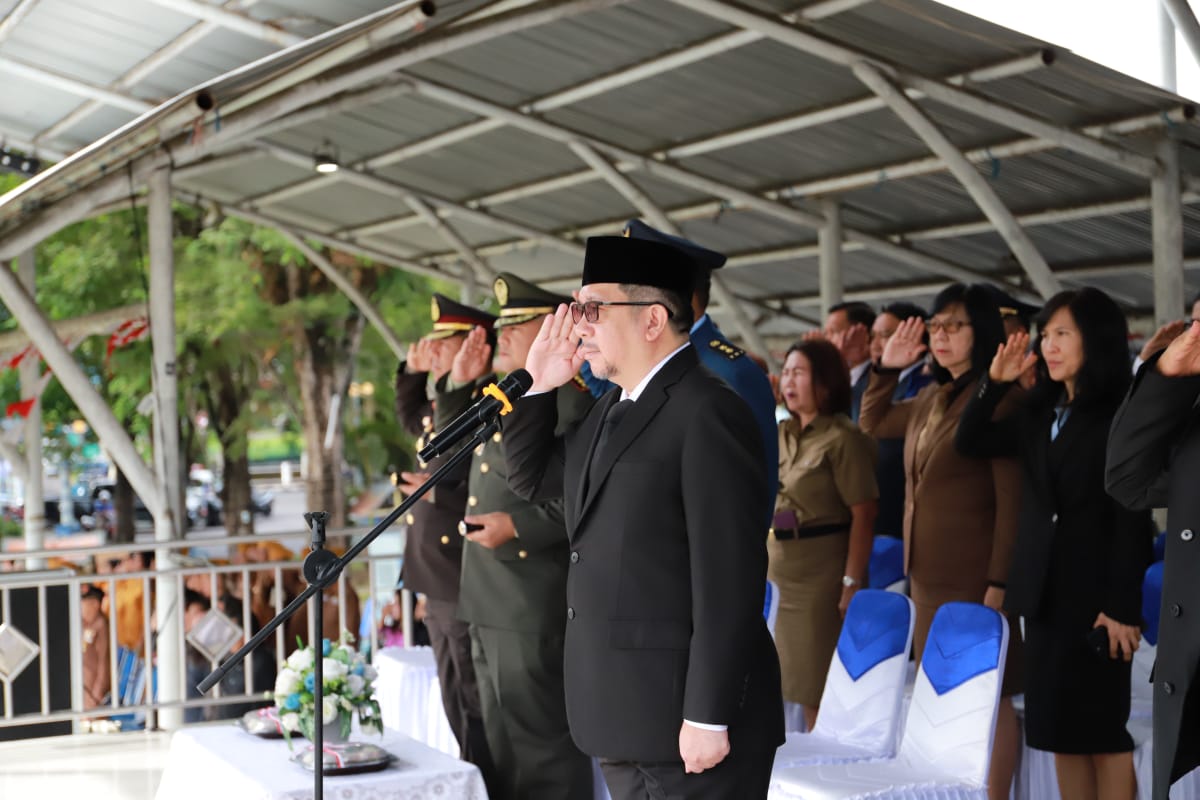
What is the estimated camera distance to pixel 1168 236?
7660 mm

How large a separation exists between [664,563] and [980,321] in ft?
8.38

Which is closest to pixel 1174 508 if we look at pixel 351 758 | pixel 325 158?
pixel 351 758

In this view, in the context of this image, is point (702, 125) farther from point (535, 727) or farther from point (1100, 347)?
point (535, 727)

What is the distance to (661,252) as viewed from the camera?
108 inches

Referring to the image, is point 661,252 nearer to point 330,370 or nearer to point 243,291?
point 243,291

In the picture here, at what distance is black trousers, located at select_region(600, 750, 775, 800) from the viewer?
2604 mm

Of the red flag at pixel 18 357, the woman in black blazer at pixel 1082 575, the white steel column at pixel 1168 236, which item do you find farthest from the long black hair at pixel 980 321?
the red flag at pixel 18 357

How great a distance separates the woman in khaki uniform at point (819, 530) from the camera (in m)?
5.04

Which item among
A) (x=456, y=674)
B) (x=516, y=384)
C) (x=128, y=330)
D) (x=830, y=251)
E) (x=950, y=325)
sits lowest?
(x=456, y=674)

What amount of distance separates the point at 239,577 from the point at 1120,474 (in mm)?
9019

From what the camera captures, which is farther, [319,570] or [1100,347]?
[1100,347]

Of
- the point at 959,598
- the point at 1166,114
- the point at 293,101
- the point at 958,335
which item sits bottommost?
the point at 959,598

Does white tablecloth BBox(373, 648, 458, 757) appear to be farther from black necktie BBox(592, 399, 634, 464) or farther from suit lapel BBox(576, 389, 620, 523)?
black necktie BBox(592, 399, 634, 464)

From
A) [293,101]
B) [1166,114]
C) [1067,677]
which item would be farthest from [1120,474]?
[293,101]
